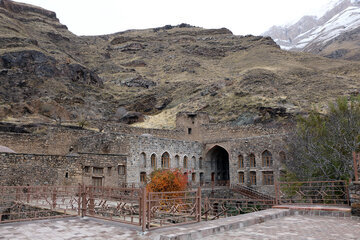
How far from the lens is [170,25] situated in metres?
116

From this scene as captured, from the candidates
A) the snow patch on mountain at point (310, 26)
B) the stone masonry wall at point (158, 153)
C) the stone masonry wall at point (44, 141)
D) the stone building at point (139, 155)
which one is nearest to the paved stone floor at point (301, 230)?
the stone building at point (139, 155)

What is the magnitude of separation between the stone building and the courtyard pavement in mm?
9880

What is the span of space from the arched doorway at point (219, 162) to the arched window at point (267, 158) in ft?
18.2

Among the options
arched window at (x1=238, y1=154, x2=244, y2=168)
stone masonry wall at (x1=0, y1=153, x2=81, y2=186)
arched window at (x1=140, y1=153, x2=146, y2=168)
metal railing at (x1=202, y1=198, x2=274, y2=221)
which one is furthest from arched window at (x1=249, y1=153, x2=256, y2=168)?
stone masonry wall at (x1=0, y1=153, x2=81, y2=186)

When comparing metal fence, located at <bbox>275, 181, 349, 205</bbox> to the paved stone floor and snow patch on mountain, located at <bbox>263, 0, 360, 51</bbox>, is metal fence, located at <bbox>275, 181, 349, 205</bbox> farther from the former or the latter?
snow patch on mountain, located at <bbox>263, 0, 360, 51</bbox>

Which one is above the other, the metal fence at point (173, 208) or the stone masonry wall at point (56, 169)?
the stone masonry wall at point (56, 169)

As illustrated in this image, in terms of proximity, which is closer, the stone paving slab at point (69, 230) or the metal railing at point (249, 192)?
the stone paving slab at point (69, 230)

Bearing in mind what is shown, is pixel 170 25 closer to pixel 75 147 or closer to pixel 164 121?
pixel 164 121

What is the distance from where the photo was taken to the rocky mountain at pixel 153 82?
137ft

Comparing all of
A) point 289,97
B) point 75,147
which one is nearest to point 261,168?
point 75,147

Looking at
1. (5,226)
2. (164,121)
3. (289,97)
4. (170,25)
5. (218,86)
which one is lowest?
(5,226)

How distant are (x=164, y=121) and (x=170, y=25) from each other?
257 feet

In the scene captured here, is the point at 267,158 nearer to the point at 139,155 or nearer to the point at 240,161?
the point at 240,161

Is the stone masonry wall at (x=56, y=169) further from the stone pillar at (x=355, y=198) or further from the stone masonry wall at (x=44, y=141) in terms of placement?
the stone pillar at (x=355, y=198)
